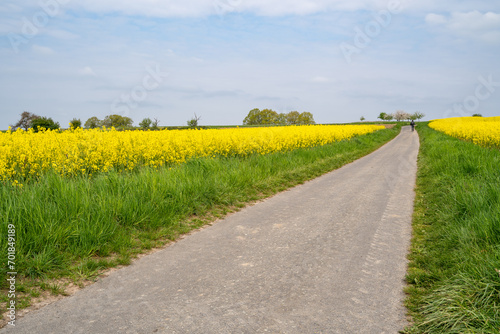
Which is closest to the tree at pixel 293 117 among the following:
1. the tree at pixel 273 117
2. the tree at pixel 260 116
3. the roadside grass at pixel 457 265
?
the tree at pixel 273 117

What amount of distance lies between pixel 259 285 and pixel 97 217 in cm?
280

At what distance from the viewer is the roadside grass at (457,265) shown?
2.93 meters

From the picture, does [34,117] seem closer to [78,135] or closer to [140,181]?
[78,135]

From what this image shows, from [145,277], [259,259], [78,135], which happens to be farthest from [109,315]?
[78,135]

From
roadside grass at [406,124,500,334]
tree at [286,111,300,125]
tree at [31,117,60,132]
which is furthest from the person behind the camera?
tree at [286,111,300,125]

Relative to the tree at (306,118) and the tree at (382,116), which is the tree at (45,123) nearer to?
the tree at (306,118)

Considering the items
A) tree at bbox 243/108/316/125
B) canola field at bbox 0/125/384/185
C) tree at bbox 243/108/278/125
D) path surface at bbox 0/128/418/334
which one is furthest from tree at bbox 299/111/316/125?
path surface at bbox 0/128/418/334

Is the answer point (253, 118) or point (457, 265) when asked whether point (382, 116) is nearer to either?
point (253, 118)

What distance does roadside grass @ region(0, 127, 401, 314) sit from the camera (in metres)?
4.00

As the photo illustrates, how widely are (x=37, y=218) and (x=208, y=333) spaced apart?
3.18 m

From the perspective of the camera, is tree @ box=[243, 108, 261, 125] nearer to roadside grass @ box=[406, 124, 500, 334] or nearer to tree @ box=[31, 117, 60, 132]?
tree @ box=[31, 117, 60, 132]

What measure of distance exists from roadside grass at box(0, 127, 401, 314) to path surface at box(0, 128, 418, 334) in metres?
0.44

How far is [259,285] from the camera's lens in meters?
3.73

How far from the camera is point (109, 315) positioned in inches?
125
